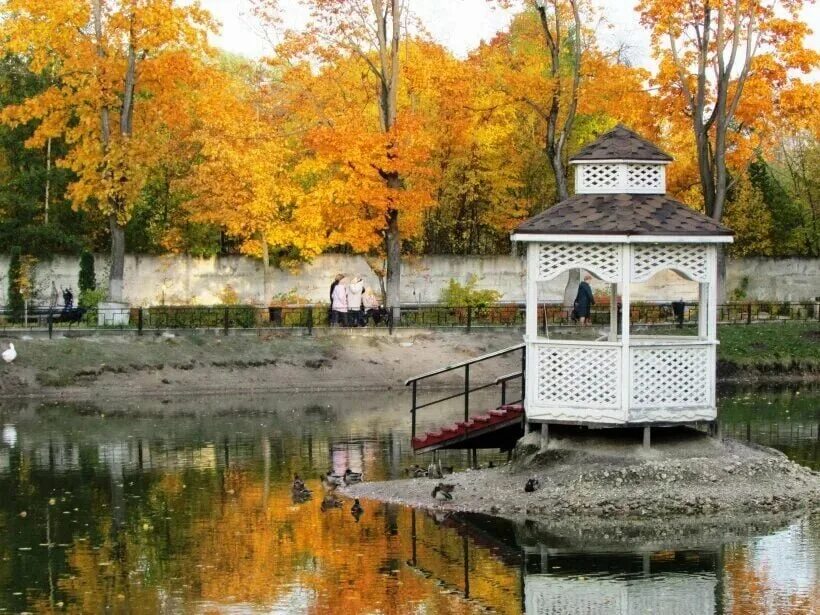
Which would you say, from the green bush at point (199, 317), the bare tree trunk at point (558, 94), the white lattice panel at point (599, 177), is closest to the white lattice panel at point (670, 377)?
the white lattice panel at point (599, 177)

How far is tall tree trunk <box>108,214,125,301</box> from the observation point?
46.3m

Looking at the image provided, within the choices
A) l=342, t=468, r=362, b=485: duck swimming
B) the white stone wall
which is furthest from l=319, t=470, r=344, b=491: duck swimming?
the white stone wall

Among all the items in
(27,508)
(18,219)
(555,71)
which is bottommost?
(27,508)

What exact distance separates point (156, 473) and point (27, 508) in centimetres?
380

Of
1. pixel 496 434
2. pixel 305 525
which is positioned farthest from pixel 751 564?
pixel 496 434

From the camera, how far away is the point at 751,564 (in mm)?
18766

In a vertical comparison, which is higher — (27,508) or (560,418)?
(560,418)

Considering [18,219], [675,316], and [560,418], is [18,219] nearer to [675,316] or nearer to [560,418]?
[675,316]

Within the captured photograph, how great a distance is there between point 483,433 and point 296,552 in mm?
6489

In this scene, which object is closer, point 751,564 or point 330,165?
point 751,564

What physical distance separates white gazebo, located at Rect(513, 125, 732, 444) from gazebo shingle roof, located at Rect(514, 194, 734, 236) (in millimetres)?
14

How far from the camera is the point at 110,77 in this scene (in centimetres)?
4559

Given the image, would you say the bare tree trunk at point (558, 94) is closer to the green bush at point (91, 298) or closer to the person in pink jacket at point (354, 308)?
the person in pink jacket at point (354, 308)

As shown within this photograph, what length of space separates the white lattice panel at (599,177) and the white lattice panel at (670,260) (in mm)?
1317
